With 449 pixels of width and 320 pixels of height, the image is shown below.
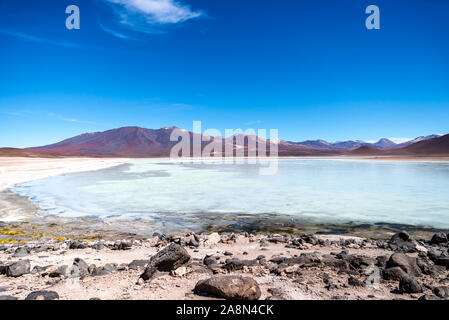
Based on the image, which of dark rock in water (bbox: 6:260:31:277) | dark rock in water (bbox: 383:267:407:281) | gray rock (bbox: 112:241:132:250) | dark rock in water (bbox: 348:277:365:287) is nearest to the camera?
dark rock in water (bbox: 348:277:365:287)

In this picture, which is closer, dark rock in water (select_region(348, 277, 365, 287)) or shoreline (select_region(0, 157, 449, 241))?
dark rock in water (select_region(348, 277, 365, 287))

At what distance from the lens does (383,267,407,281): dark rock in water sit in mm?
3465

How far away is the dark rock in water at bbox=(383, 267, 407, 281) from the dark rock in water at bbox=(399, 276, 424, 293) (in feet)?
0.73

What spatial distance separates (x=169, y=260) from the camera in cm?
368

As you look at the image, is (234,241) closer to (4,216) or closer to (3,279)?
(3,279)

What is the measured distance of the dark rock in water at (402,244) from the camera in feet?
15.7

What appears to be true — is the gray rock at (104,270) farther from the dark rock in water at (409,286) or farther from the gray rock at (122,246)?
the dark rock in water at (409,286)

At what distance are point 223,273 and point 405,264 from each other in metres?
2.42

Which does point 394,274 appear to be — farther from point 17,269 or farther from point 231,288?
point 17,269

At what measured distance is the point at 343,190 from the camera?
43.0ft

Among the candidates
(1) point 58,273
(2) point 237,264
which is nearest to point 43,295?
(1) point 58,273

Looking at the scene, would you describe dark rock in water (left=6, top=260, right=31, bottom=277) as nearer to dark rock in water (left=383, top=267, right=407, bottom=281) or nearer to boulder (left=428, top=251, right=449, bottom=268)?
dark rock in water (left=383, top=267, right=407, bottom=281)

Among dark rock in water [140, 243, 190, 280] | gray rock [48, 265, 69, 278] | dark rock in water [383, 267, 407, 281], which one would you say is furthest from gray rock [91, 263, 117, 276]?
dark rock in water [383, 267, 407, 281]

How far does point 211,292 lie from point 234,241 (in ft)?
8.30
